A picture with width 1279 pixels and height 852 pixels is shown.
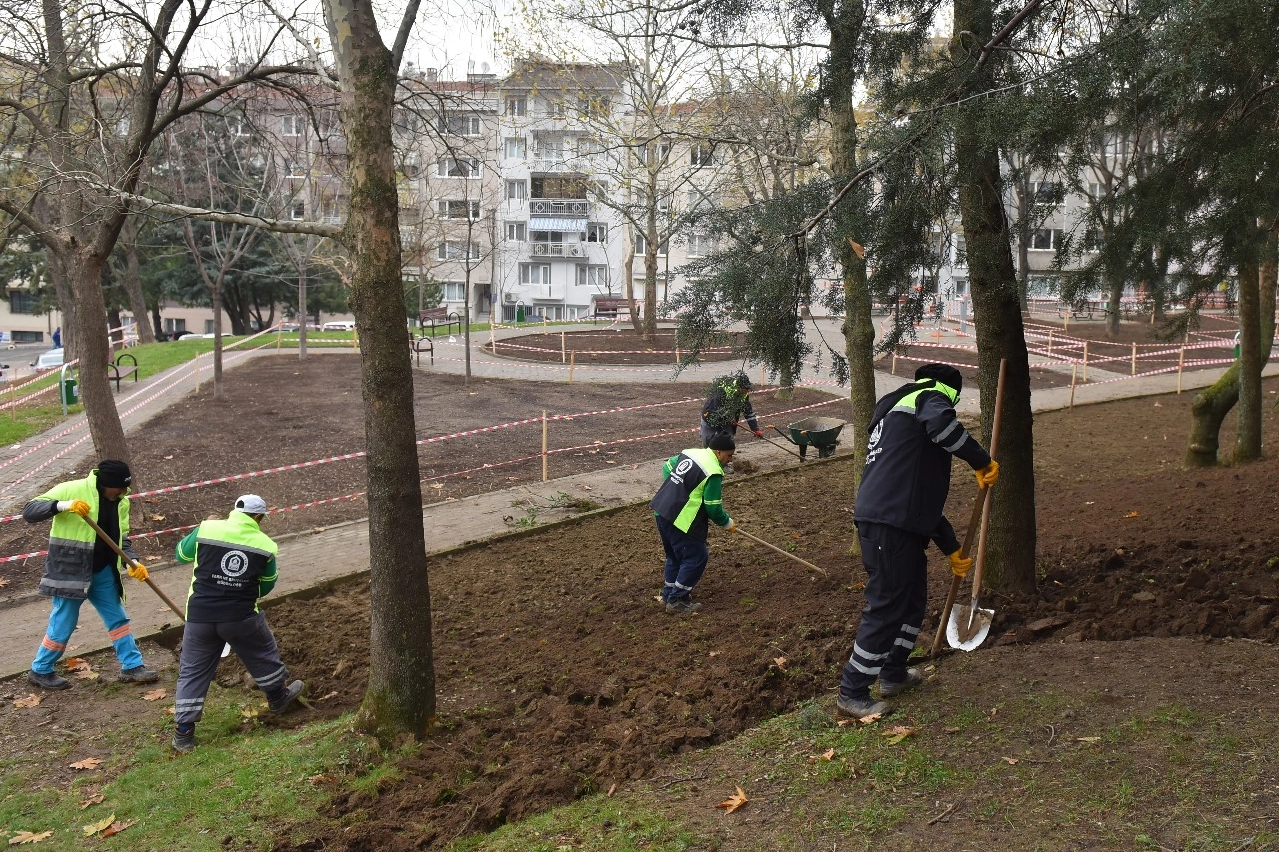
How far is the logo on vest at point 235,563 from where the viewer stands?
19.9 feet

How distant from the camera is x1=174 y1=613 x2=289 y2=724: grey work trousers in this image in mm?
6039

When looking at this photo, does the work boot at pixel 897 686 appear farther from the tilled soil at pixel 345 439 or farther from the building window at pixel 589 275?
the building window at pixel 589 275

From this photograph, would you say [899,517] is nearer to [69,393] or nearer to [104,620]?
[104,620]

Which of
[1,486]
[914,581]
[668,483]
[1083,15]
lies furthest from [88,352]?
[1083,15]

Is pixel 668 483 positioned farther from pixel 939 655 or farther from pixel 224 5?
pixel 224 5

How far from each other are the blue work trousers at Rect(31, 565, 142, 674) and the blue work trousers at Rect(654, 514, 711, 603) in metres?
3.82

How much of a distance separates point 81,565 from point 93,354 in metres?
4.07

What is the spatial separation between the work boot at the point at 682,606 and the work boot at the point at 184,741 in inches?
131

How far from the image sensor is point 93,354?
1023 centimetres

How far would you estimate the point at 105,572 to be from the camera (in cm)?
712

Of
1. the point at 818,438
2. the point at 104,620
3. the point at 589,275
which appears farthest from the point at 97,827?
the point at 589,275

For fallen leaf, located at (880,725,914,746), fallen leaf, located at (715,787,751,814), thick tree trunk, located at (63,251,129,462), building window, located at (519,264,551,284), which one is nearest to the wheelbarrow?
thick tree trunk, located at (63,251,129,462)

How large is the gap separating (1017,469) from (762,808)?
3073mm

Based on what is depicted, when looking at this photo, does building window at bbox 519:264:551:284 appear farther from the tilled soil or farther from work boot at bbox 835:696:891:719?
work boot at bbox 835:696:891:719
